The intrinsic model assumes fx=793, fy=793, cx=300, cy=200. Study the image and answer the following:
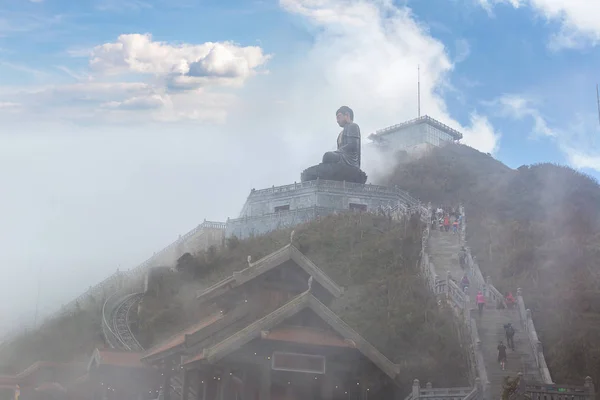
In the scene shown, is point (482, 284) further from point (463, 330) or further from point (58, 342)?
point (58, 342)

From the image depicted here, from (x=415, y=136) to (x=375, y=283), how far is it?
62.3m

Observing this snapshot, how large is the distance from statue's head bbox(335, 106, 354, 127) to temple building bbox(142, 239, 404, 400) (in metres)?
44.9

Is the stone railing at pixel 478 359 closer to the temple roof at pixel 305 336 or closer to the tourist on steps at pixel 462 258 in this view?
the temple roof at pixel 305 336

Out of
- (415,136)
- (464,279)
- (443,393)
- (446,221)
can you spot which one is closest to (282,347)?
(443,393)

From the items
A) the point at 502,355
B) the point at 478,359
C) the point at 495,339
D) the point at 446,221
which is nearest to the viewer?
the point at 502,355

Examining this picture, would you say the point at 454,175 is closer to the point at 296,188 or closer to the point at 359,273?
the point at 296,188

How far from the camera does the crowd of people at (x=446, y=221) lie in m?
47.6

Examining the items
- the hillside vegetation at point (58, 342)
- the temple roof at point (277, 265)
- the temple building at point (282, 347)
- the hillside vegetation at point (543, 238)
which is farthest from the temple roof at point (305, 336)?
the hillside vegetation at point (58, 342)

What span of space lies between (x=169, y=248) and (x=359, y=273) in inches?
881

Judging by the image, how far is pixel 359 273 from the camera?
4203cm

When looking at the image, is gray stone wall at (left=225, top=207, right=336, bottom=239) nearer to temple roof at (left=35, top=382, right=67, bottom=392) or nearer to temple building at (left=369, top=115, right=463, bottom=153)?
temple roof at (left=35, top=382, right=67, bottom=392)

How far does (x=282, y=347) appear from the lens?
18812 mm

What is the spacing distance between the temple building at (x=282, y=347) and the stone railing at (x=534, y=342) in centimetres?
756

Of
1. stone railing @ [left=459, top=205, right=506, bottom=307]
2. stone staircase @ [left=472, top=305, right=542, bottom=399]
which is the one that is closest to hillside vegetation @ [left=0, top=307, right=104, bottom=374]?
stone railing @ [left=459, top=205, right=506, bottom=307]
